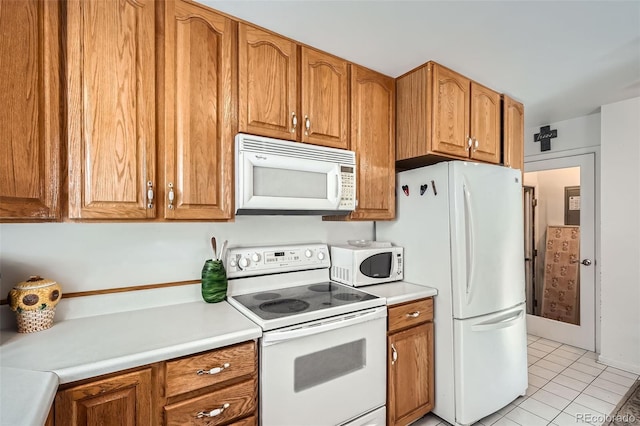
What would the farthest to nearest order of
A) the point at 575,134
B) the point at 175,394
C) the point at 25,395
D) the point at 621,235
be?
the point at 575,134
the point at 621,235
the point at 175,394
the point at 25,395

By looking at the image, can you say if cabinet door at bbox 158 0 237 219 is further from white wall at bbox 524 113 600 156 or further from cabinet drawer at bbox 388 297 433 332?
white wall at bbox 524 113 600 156

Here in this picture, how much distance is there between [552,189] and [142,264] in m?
3.99

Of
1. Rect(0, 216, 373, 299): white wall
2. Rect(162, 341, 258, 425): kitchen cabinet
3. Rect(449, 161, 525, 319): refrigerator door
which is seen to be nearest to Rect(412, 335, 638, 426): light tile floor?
Rect(449, 161, 525, 319): refrigerator door

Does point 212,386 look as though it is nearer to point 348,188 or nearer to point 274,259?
point 274,259

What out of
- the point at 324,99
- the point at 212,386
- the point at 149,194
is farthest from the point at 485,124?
the point at 212,386

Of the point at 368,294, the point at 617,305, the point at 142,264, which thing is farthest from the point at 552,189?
the point at 142,264

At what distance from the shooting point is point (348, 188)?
6.27ft

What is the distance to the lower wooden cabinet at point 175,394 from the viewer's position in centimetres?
101

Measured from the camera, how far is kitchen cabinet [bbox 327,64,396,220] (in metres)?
2.03

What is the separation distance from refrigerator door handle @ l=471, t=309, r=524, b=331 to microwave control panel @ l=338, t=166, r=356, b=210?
1.11m

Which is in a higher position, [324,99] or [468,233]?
[324,99]

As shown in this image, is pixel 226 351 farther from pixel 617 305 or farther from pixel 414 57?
pixel 617 305

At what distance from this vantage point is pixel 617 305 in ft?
9.00

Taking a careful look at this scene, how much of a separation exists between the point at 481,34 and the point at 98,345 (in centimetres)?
241
